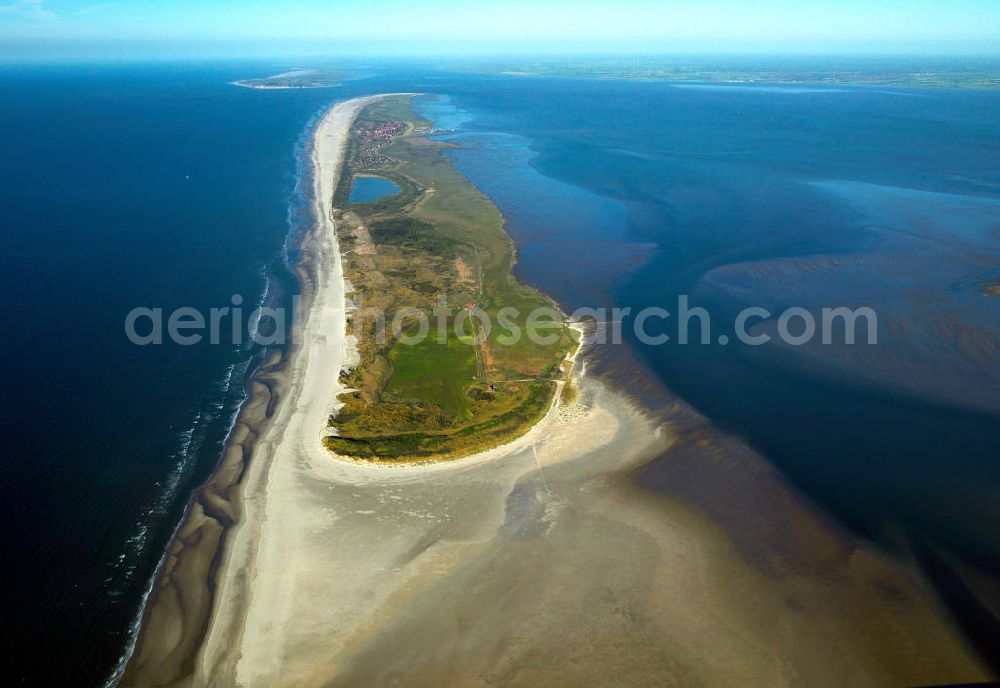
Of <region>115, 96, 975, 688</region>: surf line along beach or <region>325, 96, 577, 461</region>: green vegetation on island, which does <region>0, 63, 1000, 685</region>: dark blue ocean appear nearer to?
<region>115, 96, 975, 688</region>: surf line along beach

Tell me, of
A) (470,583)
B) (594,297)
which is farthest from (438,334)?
(470,583)

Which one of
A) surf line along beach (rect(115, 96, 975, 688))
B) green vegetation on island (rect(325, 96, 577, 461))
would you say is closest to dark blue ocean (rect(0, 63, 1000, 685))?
surf line along beach (rect(115, 96, 975, 688))

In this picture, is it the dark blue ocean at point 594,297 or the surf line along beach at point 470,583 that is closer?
the surf line along beach at point 470,583

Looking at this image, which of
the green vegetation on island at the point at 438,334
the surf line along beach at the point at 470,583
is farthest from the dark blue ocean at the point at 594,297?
the green vegetation on island at the point at 438,334

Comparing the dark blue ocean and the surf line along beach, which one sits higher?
the dark blue ocean

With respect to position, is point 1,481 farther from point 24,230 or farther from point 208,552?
point 24,230

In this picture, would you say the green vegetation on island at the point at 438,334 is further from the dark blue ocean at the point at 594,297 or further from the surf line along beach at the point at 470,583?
the dark blue ocean at the point at 594,297
